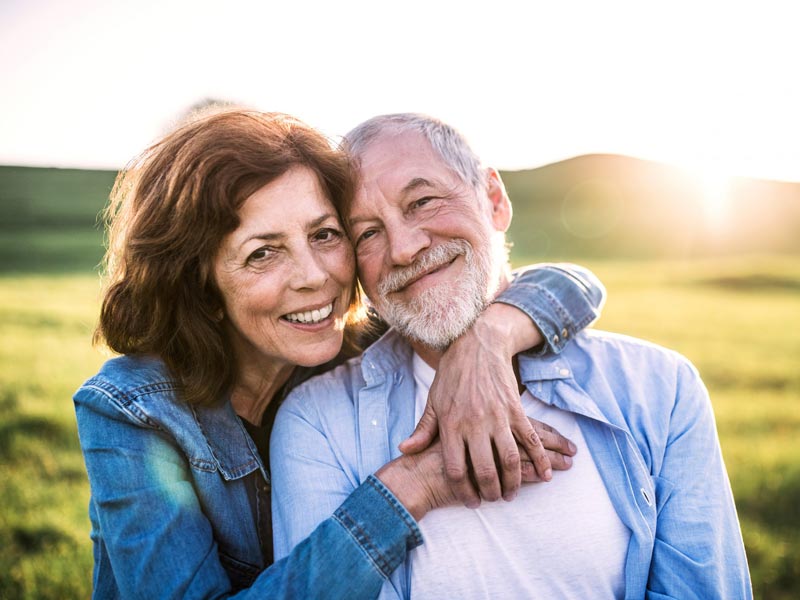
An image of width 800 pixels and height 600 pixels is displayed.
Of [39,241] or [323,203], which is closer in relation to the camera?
[323,203]

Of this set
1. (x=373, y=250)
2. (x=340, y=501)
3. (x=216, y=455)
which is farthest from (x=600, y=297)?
(x=216, y=455)

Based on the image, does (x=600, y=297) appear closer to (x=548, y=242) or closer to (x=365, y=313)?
(x=365, y=313)

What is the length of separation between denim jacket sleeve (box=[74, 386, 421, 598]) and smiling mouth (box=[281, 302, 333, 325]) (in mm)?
799

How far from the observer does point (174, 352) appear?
2988 millimetres

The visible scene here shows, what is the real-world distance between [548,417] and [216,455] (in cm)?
151

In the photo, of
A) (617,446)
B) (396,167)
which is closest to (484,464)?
(617,446)

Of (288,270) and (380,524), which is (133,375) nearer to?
(288,270)

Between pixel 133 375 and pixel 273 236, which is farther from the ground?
pixel 273 236

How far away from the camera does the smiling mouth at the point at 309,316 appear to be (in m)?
3.00

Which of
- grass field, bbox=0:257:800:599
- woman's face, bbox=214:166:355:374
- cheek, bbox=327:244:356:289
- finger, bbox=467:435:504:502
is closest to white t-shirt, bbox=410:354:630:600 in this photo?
finger, bbox=467:435:504:502

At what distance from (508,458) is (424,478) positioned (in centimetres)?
34

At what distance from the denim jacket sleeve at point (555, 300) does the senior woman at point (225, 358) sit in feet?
0.04

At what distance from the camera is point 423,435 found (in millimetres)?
2566

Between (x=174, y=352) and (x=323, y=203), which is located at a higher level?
(x=323, y=203)
